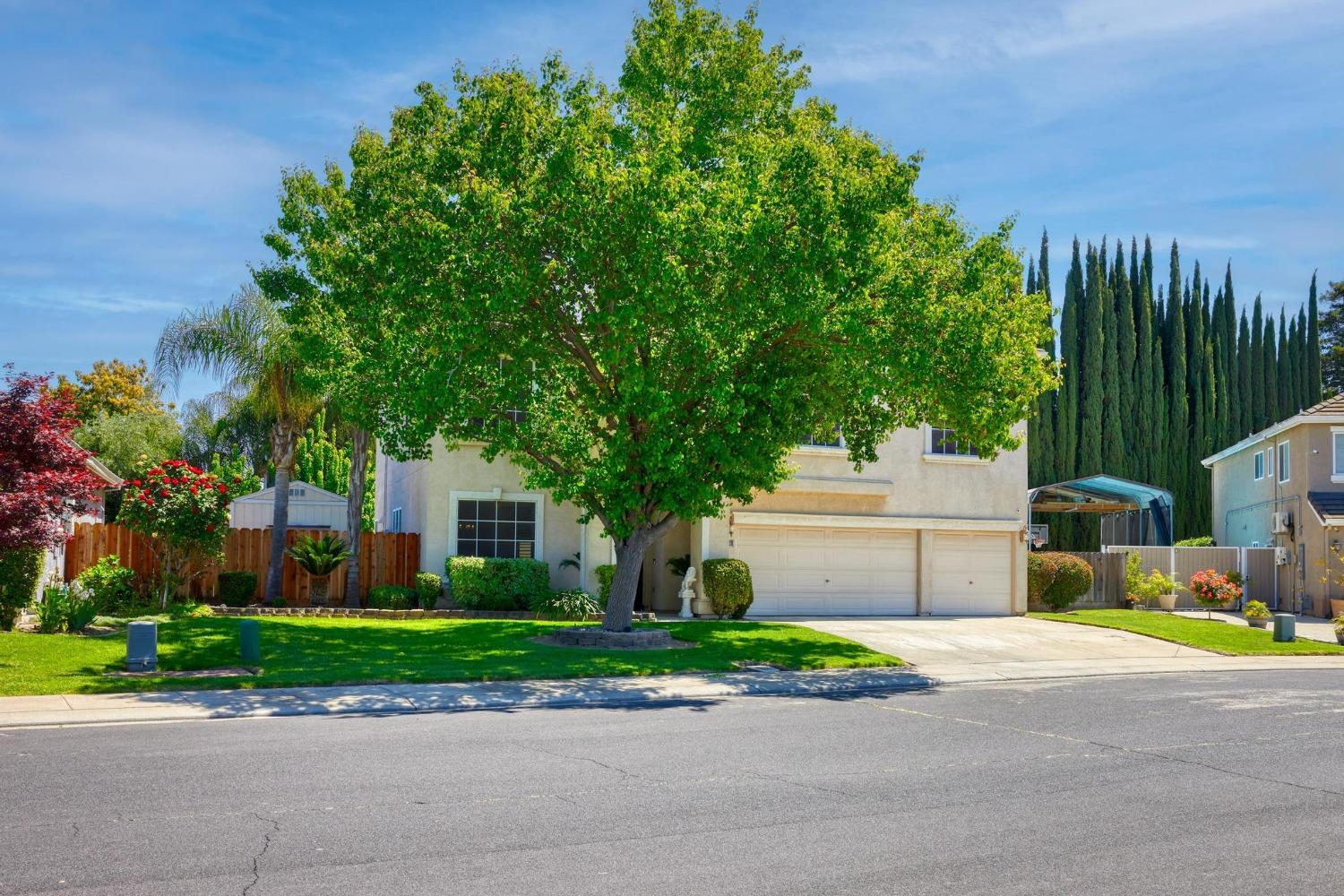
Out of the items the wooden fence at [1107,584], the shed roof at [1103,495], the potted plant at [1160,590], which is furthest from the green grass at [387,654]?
the shed roof at [1103,495]

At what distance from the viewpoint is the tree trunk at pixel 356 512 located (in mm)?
26953

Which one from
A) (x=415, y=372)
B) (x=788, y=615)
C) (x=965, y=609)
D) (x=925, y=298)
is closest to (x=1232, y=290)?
(x=965, y=609)

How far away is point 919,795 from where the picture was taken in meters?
9.45

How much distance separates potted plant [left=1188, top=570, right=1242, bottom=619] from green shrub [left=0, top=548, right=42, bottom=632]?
89.6 ft

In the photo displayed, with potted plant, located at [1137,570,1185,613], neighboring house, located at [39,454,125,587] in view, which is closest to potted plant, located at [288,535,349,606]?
neighboring house, located at [39,454,125,587]

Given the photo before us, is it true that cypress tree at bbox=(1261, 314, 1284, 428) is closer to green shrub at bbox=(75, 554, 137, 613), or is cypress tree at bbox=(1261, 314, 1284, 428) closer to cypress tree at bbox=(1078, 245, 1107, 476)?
cypress tree at bbox=(1078, 245, 1107, 476)

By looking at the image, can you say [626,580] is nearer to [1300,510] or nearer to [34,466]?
[34,466]

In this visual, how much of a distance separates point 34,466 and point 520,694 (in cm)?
801

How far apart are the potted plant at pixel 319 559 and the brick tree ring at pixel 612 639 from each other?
319 inches

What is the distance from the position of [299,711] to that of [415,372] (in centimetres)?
745

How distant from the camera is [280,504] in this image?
2700cm

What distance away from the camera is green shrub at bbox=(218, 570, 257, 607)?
26.2m

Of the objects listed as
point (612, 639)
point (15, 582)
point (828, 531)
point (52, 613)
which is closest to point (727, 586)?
point (828, 531)

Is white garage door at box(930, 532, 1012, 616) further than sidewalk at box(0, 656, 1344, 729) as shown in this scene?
Yes
